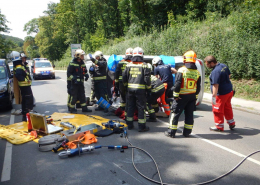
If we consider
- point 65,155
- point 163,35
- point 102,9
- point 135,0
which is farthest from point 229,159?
point 102,9

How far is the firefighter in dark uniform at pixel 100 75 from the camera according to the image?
798 cm

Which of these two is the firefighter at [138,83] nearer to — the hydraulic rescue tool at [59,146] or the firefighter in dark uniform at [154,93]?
the firefighter in dark uniform at [154,93]

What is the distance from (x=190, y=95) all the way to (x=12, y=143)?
4.31m

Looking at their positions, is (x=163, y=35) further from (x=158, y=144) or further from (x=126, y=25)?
(x=126, y=25)

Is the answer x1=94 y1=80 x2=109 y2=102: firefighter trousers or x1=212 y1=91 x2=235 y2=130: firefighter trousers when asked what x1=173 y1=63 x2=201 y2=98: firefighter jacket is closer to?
x1=212 y1=91 x2=235 y2=130: firefighter trousers

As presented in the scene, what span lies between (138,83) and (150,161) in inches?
85.0

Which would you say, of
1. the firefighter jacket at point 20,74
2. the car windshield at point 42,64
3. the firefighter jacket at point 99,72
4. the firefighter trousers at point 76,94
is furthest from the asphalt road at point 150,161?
A: the car windshield at point 42,64

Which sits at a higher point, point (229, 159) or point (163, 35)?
point (163, 35)

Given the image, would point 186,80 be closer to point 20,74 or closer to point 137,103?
point 137,103

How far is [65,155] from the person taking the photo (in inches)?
170

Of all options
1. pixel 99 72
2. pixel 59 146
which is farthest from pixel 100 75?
pixel 59 146

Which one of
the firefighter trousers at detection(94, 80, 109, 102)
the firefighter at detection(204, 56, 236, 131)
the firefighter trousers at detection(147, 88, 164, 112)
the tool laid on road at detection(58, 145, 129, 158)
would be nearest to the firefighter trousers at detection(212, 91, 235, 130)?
the firefighter at detection(204, 56, 236, 131)

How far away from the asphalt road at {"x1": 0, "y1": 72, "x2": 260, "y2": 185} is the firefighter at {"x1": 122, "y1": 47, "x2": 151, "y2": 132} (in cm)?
57

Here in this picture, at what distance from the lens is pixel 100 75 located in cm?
813
